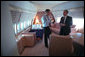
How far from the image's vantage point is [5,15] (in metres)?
1.16

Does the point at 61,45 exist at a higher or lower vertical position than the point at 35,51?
higher

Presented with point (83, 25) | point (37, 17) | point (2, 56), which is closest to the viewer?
point (2, 56)

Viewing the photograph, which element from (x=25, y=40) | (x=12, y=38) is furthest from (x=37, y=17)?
(x=12, y=38)

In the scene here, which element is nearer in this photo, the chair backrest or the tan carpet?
the chair backrest

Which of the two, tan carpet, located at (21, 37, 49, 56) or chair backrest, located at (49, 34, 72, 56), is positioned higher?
chair backrest, located at (49, 34, 72, 56)

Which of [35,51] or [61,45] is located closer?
[61,45]

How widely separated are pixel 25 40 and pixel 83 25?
4.16ft

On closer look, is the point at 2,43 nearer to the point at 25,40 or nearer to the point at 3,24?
the point at 3,24

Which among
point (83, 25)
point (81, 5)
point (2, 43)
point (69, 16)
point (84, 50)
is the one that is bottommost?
point (84, 50)

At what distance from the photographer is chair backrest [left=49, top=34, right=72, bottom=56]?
138cm

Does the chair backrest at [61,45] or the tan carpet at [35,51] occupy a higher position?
the chair backrest at [61,45]

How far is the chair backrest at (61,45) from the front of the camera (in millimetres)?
1380

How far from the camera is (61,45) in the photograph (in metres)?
1.43

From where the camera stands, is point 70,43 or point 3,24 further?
point 70,43
